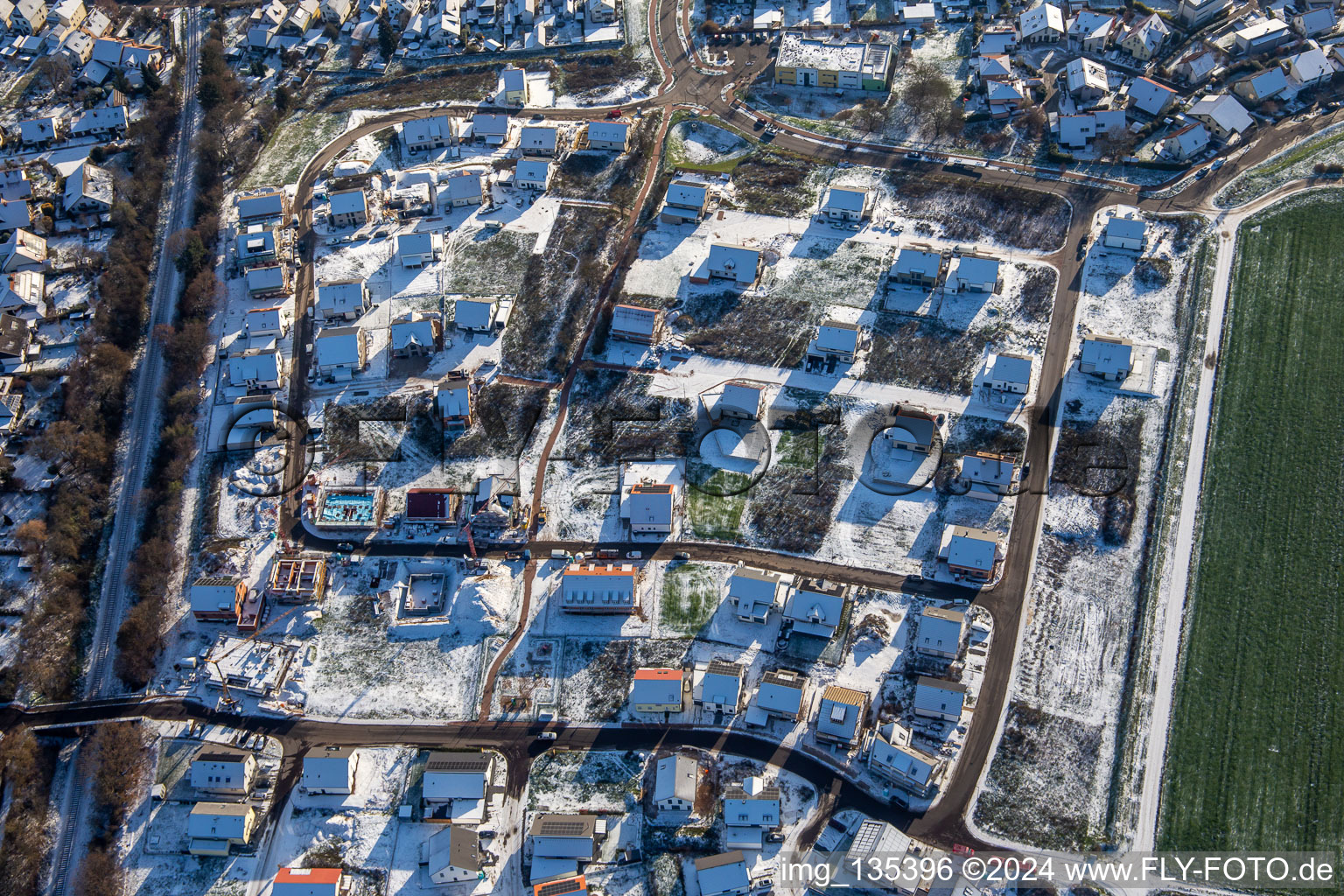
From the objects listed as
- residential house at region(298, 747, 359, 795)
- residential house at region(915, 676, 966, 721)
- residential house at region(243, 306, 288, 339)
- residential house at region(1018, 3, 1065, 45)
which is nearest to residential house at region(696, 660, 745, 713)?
residential house at region(915, 676, 966, 721)

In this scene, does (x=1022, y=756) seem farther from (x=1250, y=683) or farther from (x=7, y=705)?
(x=7, y=705)

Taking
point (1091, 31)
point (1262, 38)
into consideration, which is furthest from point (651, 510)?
point (1262, 38)

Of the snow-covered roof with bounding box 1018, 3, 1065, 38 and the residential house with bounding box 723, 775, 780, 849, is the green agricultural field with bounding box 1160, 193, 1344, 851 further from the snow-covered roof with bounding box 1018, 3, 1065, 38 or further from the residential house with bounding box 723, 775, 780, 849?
the snow-covered roof with bounding box 1018, 3, 1065, 38

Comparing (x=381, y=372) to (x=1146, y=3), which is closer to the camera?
(x=381, y=372)

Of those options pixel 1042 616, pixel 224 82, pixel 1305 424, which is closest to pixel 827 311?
pixel 1042 616

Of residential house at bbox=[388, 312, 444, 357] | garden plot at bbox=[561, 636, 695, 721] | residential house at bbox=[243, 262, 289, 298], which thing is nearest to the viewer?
garden plot at bbox=[561, 636, 695, 721]

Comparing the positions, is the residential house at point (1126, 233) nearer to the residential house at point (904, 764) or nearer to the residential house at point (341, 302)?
the residential house at point (904, 764)

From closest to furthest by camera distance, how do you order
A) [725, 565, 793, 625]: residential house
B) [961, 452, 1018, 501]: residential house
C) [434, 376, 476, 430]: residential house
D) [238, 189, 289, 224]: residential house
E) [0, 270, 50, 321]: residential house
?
[725, 565, 793, 625]: residential house < [961, 452, 1018, 501]: residential house < [434, 376, 476, 430]: residential house < [0, 270, 50, 321]: residential house < [238, 189, 289, 224]: residential house
